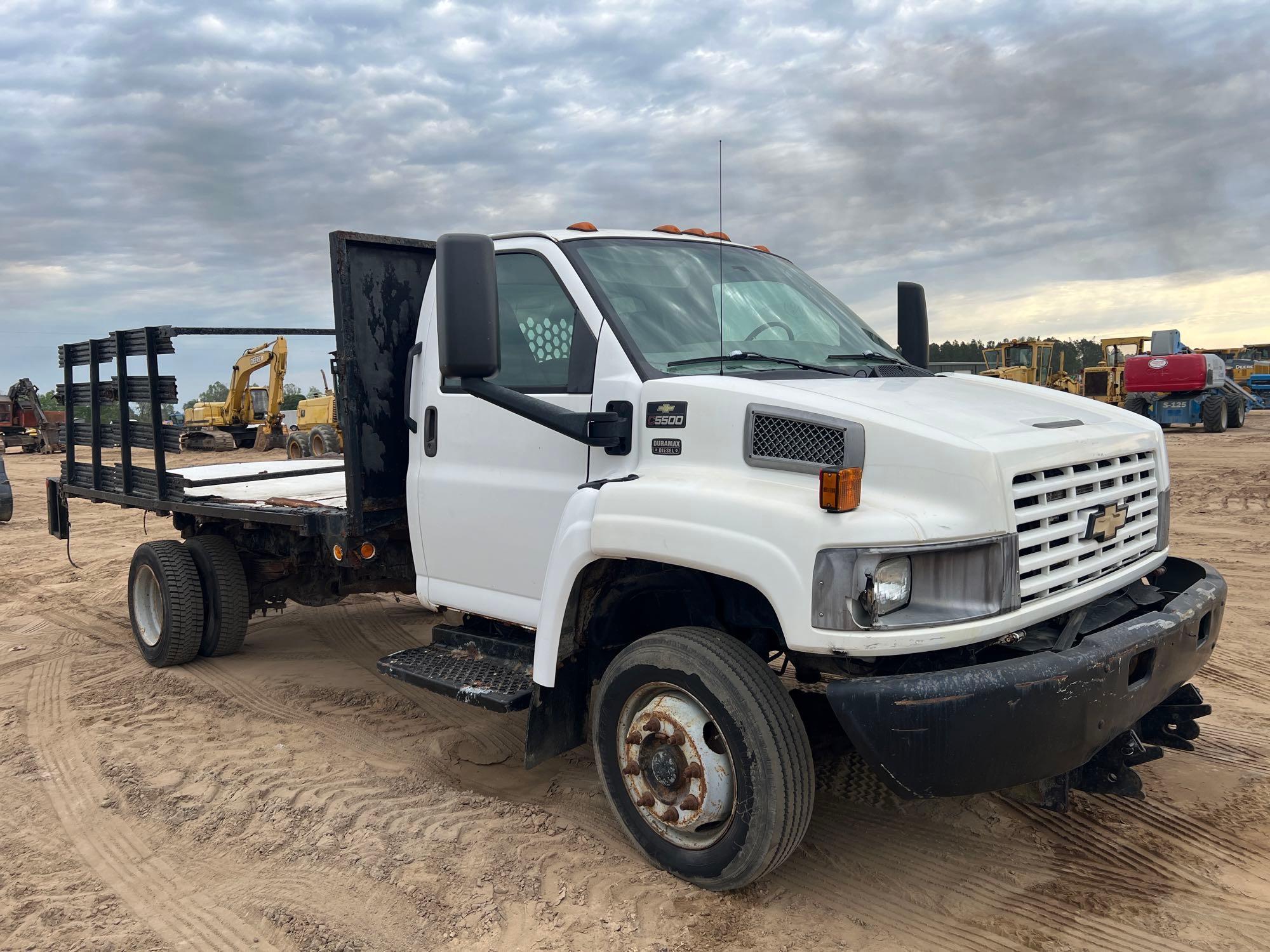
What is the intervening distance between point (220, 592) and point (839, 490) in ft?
15.6

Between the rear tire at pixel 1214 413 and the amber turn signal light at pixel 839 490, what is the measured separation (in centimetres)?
2424

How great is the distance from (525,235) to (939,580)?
2290mm

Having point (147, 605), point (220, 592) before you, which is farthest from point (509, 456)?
point (147, 605)

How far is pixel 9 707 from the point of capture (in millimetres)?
5766

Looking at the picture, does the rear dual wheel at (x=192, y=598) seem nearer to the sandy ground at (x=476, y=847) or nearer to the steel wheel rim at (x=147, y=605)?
the steel wheel rim at (x=147, y=605)

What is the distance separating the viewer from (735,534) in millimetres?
3059

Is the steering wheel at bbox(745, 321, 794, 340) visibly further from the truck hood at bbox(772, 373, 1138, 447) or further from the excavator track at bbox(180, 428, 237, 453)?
the excavator track at bbox(180, 428, 237, 453)

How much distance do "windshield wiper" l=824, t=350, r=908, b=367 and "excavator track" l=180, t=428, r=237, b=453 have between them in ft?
86.5

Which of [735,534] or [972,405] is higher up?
[972,405]

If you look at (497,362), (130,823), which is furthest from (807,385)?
(130,823)

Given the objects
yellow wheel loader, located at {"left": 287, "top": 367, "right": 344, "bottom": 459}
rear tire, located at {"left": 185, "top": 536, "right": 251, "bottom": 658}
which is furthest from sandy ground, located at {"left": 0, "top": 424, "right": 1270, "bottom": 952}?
yellow wheel loader, located at {"left": 287, "top": 367, "right": 344, "bottom": 459}

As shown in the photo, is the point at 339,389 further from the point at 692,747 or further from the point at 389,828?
the point at 692,747

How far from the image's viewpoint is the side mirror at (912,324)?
16.6 ft

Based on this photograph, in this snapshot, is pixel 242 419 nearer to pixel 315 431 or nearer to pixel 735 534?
pixel 315 431
